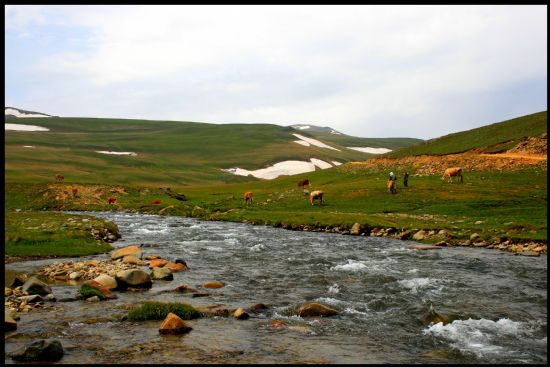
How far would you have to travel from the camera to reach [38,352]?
12695 mm

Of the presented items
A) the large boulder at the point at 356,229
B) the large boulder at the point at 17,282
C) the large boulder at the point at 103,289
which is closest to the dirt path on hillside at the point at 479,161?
the large boulder at the point at 356,229

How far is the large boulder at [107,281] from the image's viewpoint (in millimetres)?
21641

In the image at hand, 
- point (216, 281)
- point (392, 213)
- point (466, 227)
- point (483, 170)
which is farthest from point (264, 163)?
point (216, 281)

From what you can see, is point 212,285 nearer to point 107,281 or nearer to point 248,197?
point 107,281

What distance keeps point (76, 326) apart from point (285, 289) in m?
9.81

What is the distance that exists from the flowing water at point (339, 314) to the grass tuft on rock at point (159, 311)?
44cm

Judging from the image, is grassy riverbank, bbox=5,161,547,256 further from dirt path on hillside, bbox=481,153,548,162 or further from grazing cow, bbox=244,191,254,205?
dirt path on hillside, bbox=481,153,548,162

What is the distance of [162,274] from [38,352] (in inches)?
456

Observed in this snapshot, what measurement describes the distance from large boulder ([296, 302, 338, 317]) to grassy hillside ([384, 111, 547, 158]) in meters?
64.5

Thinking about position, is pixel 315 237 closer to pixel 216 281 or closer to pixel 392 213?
pixel 392 213

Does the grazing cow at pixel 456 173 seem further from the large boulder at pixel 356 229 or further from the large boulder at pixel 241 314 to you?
the large boulder at pixel 241 314

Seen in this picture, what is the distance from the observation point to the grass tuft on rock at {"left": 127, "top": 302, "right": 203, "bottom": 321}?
16969mm

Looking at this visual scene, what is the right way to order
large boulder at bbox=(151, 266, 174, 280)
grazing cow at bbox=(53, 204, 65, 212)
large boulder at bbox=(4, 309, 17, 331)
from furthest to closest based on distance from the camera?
grazing cow at bbox=(53, 204, 65, 212), large boulder at bbox=(151, 266, 174, 280), large boulder at bbox=(4, 309, 17, 331)

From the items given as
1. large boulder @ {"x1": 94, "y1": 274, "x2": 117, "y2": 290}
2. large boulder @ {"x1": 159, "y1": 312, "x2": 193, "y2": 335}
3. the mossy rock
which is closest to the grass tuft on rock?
large boulder @ {"x1": 159, "y1": 312, "x2": 193, "y2": 335}
